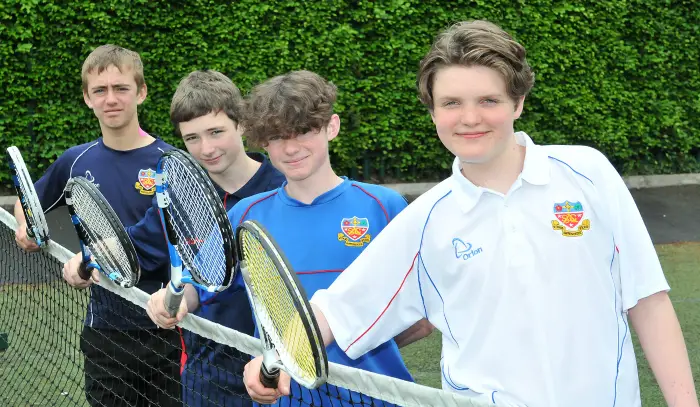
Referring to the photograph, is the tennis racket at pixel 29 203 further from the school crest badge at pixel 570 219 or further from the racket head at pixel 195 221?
the school crest badge at pixel 570 219

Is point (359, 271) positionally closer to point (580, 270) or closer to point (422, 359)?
point (580, 270)

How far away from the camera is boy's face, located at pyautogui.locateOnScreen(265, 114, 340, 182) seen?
3590 mm

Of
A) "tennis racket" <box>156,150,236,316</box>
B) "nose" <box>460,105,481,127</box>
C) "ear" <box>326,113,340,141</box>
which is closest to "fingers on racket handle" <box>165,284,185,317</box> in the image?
"tennis racket" <box>156,150,236,316</box>

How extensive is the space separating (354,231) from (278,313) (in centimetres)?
81

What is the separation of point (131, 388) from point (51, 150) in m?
7.06

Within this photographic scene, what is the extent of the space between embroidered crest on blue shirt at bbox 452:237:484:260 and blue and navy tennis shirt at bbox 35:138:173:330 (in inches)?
87.1

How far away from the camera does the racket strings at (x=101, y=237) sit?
3967 mm

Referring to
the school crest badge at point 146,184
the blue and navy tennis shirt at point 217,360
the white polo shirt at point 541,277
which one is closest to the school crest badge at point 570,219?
the white polo shirt at point 541,277

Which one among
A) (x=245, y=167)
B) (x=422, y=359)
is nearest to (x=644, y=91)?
(x=422, y=359)

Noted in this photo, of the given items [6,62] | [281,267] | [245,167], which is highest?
[281,267]

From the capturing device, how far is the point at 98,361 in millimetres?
4805

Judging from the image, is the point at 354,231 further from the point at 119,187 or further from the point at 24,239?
the point at 24,239

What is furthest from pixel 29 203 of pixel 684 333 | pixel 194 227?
pixel 684 333

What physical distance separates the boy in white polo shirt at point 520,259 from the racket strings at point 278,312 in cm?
13
